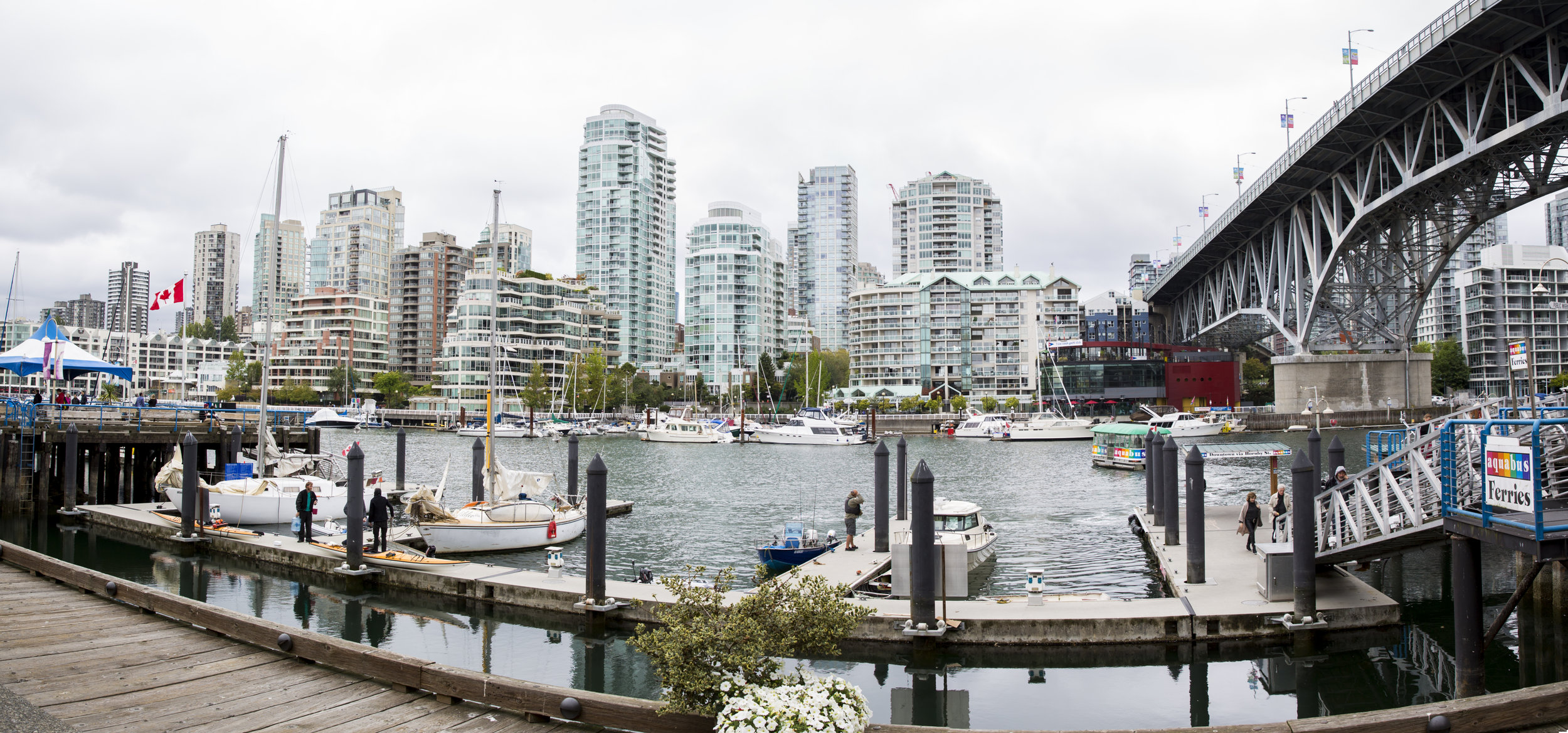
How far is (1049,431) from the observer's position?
3642 inches

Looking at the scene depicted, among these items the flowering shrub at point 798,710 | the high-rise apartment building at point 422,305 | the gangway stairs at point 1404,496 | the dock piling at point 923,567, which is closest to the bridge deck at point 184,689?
the flowering shrub at point 798,710

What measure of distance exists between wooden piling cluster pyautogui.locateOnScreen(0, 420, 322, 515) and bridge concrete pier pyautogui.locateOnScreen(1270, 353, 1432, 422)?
9265 cm

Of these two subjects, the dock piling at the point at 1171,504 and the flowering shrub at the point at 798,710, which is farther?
the dock piling at the point at 1171,504

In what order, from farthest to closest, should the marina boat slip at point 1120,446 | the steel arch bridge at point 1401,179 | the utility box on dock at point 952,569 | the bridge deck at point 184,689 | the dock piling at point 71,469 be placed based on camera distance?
the marina boat slip at point 1120,446, the steel arch bridge at point 1401,179, the dock piling at point 71,469, the utility box on dock at point 952,569, the bridge deck at point 184,689

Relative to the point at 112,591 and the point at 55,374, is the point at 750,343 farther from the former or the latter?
the point at 112,591

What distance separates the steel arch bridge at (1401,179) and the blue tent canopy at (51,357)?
6835 centimetres

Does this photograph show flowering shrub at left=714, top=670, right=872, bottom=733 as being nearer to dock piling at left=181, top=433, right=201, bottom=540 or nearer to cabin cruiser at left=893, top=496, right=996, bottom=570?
cabin cruiser at left=893, top=496, right=996, bottom=570

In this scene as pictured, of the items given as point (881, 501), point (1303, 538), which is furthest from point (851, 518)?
point (1303, 538)

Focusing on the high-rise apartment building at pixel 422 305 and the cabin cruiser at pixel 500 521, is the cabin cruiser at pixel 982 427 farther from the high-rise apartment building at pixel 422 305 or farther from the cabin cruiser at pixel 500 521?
the high-rise apartment building at pixel 422 305

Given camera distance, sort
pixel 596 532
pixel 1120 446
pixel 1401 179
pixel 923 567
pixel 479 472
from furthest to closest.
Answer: pixel 1401 179, pixel 1120 446, pixel 479 472, pixel 596 532, pixel 923 567

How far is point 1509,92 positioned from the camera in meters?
50.6

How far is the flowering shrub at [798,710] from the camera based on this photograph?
726 cm

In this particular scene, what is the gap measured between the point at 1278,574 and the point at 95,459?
3946 centimetres

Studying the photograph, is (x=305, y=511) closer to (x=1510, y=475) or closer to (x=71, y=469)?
(x=71, y=469)
